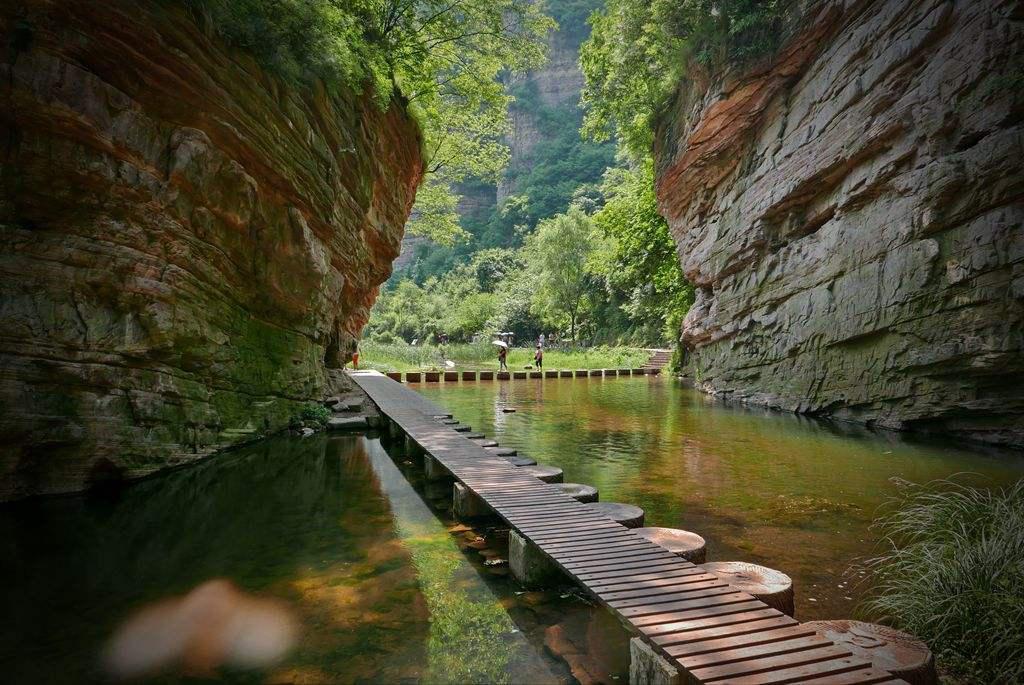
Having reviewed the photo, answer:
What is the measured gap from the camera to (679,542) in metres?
5.50

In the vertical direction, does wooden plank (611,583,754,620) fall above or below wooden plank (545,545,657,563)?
below

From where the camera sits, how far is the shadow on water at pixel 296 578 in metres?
4.32

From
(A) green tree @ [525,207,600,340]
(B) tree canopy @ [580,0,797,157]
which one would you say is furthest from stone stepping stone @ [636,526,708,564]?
(A) green tree @ [525,207,600,340]

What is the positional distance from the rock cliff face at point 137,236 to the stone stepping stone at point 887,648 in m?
8.96

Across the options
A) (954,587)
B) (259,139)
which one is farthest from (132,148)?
(954,587)

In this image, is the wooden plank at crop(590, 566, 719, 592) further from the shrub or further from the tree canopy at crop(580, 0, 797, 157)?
the tree canopy at crop(580, 0, 797, 157)

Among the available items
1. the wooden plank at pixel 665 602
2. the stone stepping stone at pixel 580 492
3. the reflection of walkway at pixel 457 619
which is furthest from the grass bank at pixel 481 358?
the wooden plank at pixel 665 602

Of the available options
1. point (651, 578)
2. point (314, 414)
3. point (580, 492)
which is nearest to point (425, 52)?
point (314, 414)

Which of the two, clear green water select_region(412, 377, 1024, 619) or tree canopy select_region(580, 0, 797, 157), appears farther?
tree canopy select_region(580, 0, 797, 157)

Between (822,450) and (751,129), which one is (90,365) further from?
(751,129)

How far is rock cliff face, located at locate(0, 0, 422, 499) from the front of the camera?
7566 millimetres

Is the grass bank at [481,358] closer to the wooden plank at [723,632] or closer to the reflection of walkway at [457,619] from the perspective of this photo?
the reflection of walkway at [457,619]

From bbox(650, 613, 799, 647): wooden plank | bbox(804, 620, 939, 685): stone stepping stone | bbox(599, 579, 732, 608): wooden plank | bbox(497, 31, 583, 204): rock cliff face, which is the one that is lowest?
bbox(804, 620, 939, 685): stone stepping stone

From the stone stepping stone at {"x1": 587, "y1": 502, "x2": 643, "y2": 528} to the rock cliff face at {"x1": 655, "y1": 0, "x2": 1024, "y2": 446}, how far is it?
32.3 feet
